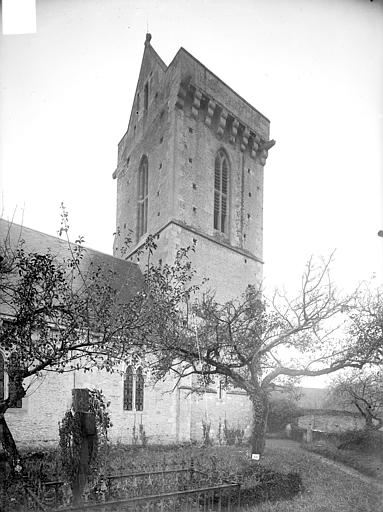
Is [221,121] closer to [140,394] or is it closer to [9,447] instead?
[140,394]

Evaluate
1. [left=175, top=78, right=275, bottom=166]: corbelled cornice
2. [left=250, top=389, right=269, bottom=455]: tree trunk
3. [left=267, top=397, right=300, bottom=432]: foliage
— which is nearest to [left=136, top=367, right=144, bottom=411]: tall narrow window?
[left=250, top=389, right=269, bottom=455]: tree trunk

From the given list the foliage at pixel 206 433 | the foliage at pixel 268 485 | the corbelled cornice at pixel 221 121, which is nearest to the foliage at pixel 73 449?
the foliage at pixel 268 485

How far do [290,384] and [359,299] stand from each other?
4.29 m

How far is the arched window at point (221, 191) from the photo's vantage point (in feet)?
78.6

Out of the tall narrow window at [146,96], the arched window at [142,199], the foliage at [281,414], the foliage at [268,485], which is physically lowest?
the foliage at [281,414]

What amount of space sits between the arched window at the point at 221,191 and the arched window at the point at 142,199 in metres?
4.16

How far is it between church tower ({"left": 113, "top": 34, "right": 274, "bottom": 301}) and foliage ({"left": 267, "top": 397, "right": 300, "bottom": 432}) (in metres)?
9.69

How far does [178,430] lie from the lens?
1920 cm

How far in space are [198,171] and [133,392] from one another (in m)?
11.7

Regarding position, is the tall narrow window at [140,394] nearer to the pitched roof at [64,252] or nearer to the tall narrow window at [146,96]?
the pitched roof at [64,252]

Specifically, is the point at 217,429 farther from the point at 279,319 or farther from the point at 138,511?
the point at 138,511

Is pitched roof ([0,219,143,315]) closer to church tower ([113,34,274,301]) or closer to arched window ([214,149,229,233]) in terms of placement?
church tower ([113,34,274,301])

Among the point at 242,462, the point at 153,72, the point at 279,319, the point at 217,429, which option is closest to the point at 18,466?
the point at 242,462

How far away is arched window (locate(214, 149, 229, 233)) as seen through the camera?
23953mm
